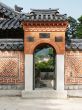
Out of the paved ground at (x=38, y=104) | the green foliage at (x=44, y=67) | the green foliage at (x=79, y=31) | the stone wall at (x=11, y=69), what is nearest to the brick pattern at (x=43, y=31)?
the stone wall at (x=11, y=69)

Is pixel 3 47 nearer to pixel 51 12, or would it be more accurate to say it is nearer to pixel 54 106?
pixel 51 12

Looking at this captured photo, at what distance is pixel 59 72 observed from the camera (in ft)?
42.2

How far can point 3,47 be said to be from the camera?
43.3 ft

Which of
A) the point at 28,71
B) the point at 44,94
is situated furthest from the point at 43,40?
the point at 44,94

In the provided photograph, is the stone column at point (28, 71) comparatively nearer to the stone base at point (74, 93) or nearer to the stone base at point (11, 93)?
the stone base at point (11, 93)

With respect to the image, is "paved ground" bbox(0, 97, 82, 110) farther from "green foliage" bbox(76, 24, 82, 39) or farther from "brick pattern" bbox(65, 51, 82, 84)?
"green foliage" bbox(76, 24, 82, 39)

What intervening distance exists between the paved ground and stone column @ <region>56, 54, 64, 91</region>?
740 mm

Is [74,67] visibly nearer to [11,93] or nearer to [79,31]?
[11,93]

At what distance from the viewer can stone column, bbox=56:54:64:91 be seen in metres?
12.8

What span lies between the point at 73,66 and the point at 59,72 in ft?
2.29

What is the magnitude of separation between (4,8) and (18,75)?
12.5 ft

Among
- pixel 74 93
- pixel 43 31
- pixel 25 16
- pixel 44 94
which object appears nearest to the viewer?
pixel 44 94

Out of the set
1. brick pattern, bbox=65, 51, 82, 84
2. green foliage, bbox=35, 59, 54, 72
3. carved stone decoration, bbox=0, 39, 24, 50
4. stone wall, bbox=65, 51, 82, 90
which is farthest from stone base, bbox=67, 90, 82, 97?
green foliage, bbox=35, 59, 54, 72

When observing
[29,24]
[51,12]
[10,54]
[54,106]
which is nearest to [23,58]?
[10,54]
